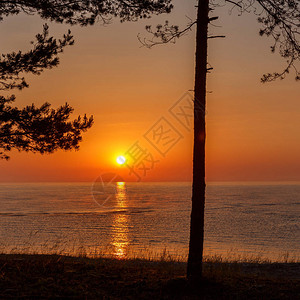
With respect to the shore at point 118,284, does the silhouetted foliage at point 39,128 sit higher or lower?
higher

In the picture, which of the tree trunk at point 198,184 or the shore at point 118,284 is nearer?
the shore at point 118,284

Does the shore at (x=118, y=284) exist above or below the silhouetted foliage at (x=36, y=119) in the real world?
below

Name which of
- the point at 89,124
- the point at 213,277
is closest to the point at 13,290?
the point at 213,277

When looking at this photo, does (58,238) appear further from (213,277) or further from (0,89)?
(213,277)

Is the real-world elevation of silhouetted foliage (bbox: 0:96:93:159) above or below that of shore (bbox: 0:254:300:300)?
above

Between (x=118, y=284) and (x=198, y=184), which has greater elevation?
(x=198, y=184)

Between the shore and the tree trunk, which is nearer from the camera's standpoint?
the shore

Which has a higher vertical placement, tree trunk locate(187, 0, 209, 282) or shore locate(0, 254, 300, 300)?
tree trunk locate(187, 0, 209, 282)

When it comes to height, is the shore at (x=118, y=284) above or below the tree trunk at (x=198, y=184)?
below

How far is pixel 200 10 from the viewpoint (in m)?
10.1

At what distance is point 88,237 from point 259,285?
33.0 meters

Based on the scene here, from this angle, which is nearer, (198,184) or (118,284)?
(118,284)

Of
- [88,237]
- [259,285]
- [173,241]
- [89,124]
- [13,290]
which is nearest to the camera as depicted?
[13,290]

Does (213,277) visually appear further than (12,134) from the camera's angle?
No
